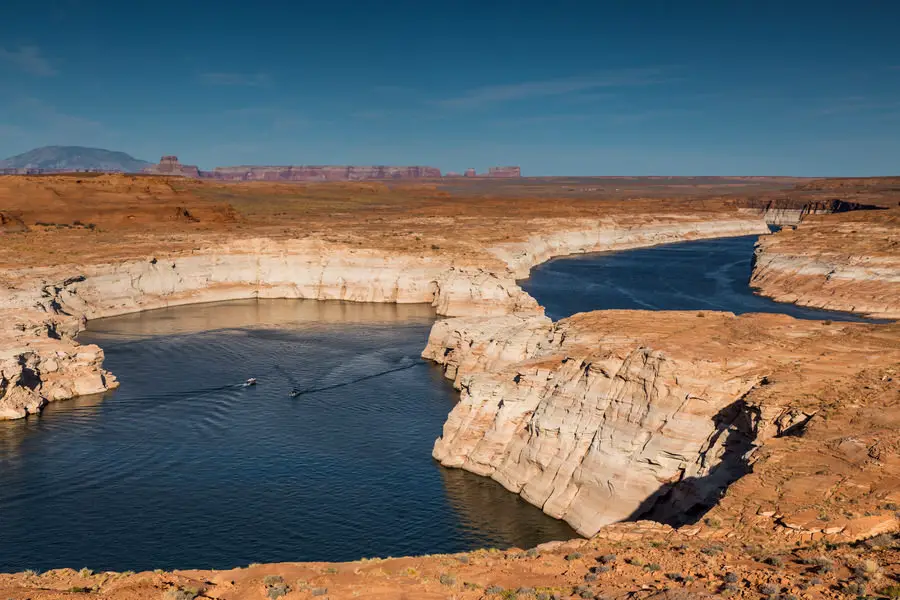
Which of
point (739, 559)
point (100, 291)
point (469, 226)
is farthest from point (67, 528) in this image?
point (469, 226)

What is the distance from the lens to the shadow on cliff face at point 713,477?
29375 millimetres

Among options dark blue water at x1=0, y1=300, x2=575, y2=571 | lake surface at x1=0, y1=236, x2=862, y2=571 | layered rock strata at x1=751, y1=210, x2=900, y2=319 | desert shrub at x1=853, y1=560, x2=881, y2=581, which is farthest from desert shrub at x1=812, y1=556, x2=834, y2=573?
layered rock strata at x1=751, y1=210, x2=900, y2=319

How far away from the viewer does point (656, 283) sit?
10931cm

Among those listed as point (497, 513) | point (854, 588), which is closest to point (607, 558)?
point (854, 588)

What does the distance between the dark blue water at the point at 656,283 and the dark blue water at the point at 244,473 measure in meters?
33.8

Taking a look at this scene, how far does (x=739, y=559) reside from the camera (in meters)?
20.8

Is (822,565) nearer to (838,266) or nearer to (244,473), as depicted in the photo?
(244,473)

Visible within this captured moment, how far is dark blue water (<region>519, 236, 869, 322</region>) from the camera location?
88.6m

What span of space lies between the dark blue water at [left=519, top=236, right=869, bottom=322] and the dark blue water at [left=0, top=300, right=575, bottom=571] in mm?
33793

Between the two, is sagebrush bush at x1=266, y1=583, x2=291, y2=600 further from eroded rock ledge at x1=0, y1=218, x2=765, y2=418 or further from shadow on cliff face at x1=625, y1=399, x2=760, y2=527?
eroded rock ledge at x1=0, y1=218, x2=765, y2=418

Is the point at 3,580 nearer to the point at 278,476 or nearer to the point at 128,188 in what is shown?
the point at 278,476

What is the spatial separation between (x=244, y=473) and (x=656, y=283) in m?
81.2

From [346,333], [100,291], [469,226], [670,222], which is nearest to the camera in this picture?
[346,333]

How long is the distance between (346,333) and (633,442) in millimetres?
45740
